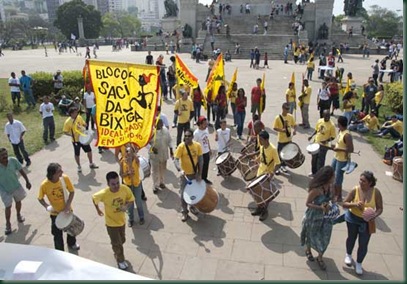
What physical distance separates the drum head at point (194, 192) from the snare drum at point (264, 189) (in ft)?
2.96

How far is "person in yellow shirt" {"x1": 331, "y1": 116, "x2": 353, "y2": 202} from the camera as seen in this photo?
7.20 m

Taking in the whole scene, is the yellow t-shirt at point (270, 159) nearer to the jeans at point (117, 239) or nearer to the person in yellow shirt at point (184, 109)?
the jeans at point (117, 239)

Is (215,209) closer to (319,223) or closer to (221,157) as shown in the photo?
(221,157)

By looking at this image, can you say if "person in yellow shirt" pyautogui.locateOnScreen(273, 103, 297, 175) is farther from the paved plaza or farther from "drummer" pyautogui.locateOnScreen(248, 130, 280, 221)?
"drummer" pyautogui.locateOnScreen(248, 130, 280, 221)

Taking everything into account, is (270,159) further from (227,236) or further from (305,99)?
(305,99)

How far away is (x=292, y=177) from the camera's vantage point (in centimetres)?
919

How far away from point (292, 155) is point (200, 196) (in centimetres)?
314

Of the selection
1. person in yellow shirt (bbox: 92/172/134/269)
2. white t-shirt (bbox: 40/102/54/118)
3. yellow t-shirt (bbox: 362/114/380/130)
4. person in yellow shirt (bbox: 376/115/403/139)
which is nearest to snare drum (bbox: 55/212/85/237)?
person in yellow shirt (bbox: 92/172/134/269)

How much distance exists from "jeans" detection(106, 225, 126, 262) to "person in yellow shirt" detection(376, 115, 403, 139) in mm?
9761

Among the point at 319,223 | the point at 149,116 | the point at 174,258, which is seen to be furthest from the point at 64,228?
the point at 319,223

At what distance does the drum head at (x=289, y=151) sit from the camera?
28.9 feet

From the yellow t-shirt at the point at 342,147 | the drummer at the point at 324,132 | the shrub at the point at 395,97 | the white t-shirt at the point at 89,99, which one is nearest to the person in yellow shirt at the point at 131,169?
the yellow t-shirt at the point at 342,147

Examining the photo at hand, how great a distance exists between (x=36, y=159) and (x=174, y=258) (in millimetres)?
6849

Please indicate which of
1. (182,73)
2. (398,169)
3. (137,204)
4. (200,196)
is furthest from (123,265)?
(398,169)
